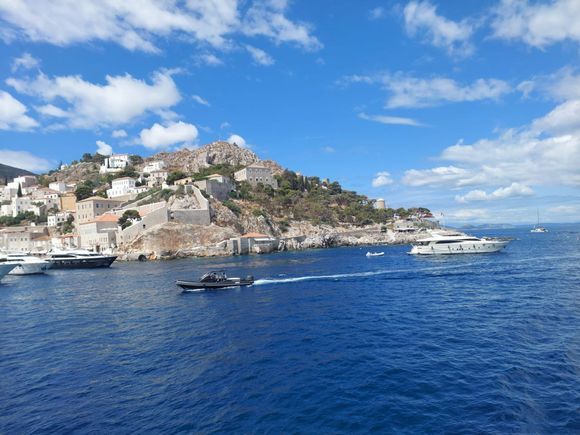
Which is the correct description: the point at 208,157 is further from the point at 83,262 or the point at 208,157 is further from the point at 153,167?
the point at 83,262

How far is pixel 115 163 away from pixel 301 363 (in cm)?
16071

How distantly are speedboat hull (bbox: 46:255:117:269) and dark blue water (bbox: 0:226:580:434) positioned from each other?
1503 inches

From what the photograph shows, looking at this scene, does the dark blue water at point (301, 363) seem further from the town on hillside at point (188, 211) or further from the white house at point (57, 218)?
the white house at point (57, 218)

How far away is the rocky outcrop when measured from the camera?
14875cm

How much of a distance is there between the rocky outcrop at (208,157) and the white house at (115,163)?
868cm

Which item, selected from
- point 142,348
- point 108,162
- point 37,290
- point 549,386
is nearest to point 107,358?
point 142,348

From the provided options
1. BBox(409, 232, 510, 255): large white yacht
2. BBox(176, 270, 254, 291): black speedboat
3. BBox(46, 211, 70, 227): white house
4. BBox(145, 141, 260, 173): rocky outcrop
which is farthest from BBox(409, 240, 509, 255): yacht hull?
BBox(145, 141, 260, 173): rocky outcrop

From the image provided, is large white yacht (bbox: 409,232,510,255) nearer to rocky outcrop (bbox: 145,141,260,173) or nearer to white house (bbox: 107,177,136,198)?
white house (bbox: 107,177,136,198)

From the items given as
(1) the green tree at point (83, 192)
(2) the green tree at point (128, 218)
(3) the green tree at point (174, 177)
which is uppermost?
(3) the green tree at point (174, 177)

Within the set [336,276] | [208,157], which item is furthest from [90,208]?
[336,276]

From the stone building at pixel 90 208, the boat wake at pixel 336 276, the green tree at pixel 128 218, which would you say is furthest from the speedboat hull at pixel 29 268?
the boat wake at pixel 336 276

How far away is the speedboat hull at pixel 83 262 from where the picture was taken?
66938 mm

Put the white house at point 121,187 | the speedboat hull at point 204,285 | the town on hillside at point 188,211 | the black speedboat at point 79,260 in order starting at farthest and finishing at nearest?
the white house at point 121,187, the town on hillside at point 188,211, the black speedboat at point 79,260, the speedboat hull at point 204,285

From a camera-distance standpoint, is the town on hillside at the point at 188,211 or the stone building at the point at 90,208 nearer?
the town on hillside at the point at 188,211
